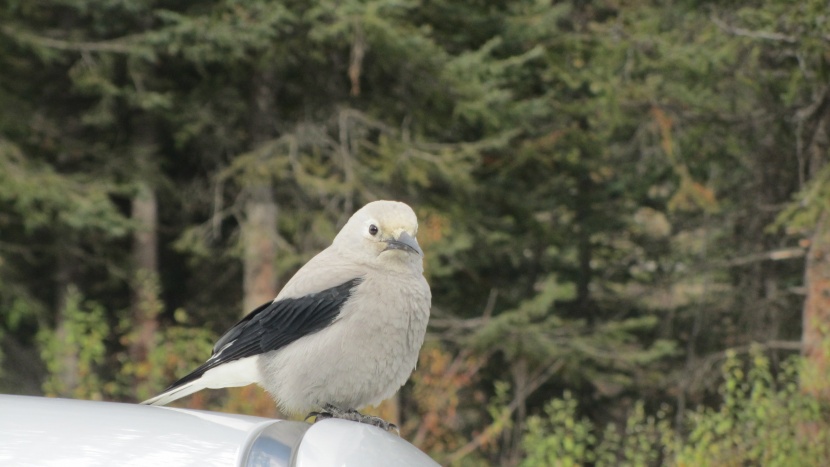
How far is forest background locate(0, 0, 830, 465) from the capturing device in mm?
10898

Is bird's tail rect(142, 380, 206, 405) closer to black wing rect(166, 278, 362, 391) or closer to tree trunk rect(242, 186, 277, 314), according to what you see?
black wing rect(166, 278, 362, 391)

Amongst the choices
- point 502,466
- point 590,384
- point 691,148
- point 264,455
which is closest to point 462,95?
point 691,148

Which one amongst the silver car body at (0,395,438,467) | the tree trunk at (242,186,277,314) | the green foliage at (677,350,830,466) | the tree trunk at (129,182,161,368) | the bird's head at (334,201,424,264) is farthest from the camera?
the tree trunk at (129,182,161,368)

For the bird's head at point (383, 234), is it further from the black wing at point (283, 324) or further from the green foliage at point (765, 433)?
the green foliage at point (765, 433)

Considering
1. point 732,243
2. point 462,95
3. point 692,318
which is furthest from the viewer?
point 692,318

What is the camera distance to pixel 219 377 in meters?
2.62

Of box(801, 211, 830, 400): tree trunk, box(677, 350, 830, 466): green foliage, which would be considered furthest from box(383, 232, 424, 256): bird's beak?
box(801, 211, 830, 400): tree trunk

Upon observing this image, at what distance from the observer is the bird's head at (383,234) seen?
245 cm

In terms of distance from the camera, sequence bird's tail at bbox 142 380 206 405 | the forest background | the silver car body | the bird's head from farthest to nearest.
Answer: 1. the forest background
2. the bird's head
3. bird's tail at bbox 142 380 206 405
4. the silver car body

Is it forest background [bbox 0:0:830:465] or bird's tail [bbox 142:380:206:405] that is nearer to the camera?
bird's tail [bbox 142:380:206:405]

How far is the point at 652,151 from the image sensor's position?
13.5m

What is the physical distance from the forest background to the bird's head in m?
6.54

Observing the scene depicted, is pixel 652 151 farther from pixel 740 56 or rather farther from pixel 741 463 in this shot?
pixel 741 463

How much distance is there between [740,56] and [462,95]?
297 centimetres
